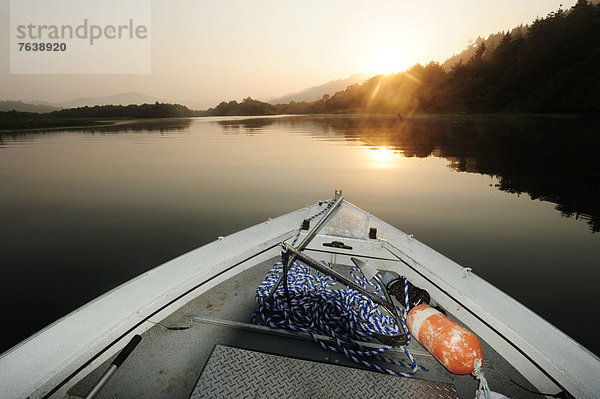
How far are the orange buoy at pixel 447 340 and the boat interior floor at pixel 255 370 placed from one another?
0.24 m

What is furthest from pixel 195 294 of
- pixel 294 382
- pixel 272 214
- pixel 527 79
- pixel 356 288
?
pixel 527 79

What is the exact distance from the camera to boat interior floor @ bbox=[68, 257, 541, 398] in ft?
6.24

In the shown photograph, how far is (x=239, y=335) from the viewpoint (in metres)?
2.44

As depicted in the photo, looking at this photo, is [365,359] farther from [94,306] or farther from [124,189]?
[124,189]

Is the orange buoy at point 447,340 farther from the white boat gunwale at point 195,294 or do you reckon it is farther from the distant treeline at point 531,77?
the distant treeline at point 531,77

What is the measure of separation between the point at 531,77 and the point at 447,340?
83945mm

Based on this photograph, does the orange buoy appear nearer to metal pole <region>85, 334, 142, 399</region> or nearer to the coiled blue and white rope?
the coiled blue and white rope

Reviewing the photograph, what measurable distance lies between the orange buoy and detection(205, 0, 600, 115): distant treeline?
62.8 metres

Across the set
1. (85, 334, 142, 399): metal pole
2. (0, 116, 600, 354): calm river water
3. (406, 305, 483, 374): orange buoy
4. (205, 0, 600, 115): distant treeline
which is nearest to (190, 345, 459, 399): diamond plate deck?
(406, 305, 483, 374): orange buoy

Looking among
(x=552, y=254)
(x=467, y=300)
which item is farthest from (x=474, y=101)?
(x=467, y=300)

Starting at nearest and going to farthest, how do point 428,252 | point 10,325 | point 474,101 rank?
1. point 428,252
2. point 10,325
3. point 474,101

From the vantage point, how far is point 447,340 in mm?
1913

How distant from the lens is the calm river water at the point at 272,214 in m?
5.08

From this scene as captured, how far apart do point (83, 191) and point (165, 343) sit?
1200 centimetres
